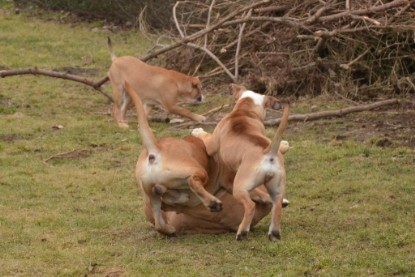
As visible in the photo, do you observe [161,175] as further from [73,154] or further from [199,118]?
[199,118]

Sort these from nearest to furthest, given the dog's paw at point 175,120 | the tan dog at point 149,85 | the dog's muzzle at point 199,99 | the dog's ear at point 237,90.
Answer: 1. the dog's ear at point 237,90
2. the dog's paw at point 175,120
3. the tan dog at point 149,85
4. the dog's muzzle at point 199,99

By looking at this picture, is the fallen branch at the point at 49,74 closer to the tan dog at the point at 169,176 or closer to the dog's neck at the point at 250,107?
the dog's neck at the point at 250,107

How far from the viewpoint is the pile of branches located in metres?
12.7

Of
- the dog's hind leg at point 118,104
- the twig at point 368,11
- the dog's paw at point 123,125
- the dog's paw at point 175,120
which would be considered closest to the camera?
the twig at point 368,11

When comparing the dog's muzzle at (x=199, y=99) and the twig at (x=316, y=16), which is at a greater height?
the twig at (x=316, y=16)

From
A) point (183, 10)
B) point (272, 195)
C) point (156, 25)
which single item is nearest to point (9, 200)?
point (272, 195)

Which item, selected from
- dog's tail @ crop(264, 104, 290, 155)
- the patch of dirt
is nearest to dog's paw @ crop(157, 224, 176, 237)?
dog's tail @ crop(264, 104, 290, 155)

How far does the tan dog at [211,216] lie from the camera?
7.43 meters

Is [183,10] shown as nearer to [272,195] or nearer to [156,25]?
[156,25]

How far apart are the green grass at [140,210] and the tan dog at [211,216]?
0.11 metres

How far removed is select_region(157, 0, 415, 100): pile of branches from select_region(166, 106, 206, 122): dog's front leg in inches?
36.3

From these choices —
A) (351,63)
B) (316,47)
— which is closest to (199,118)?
(316,47)

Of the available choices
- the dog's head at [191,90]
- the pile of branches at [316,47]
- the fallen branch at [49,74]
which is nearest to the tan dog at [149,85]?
the dog's head at [191,90]

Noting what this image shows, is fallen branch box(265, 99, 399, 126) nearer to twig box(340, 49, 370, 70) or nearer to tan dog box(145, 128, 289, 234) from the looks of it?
twig box(340, 49, 370, 70)
